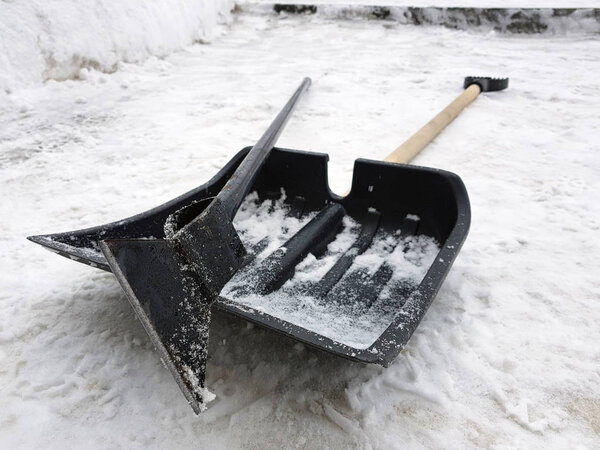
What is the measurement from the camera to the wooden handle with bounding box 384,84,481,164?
2160 mm

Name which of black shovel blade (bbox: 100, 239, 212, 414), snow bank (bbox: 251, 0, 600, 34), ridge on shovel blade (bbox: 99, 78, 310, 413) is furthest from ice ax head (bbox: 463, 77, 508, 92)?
black shovel blade (bbox: 100, 239, 212, 414)

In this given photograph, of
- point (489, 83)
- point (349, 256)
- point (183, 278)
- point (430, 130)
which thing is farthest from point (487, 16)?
point (183, 278)

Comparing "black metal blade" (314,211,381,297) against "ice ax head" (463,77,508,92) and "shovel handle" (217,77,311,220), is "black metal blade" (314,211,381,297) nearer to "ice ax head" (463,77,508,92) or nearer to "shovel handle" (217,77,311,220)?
"shovel handle" (217,77,311,220)

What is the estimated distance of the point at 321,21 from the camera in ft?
21.2

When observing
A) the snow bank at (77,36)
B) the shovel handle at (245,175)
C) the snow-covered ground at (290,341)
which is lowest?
the snow-covered ground at (290,341)

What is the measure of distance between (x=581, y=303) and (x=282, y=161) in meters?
1.17

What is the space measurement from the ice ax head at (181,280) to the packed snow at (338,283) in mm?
122

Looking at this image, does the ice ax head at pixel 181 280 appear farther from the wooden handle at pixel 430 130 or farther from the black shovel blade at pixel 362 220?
the wooden handle at pixel 430 130

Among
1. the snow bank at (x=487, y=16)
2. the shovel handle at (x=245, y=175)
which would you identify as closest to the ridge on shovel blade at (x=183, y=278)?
the shovel handle at (x=245, y=175)

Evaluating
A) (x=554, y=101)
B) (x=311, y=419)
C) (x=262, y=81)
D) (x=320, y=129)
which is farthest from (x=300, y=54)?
(x=311, y=419)

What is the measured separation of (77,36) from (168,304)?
141 inches

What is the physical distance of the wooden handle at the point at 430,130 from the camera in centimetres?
216

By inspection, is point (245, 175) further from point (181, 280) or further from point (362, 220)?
point (181, 280)

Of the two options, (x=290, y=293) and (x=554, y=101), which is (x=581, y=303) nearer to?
(x=290, y=293)
